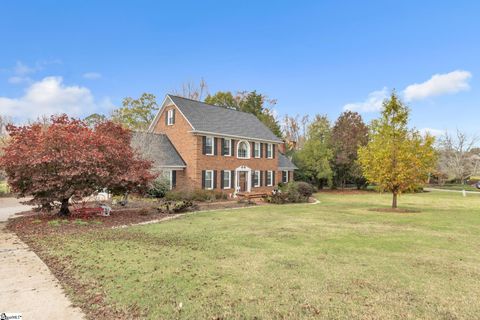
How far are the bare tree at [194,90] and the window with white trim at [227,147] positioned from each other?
21.6 meters

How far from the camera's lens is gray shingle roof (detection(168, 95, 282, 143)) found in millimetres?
25234

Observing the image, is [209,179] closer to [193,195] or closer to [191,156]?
[191,156]

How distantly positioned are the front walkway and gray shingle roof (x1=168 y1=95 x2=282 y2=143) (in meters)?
17.6

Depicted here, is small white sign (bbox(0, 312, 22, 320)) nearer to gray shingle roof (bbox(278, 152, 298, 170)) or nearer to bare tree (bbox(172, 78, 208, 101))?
gray shingle roof (bbox(278, 152, 298, 170))

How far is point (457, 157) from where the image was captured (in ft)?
157

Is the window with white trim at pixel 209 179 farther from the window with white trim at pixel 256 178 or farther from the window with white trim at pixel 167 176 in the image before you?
the window with white trim at pixel 256 178

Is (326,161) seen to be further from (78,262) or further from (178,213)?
(78,262)

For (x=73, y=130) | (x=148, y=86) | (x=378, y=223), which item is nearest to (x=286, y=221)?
(x=378, y=223)

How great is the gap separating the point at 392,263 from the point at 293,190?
1639 centimetres

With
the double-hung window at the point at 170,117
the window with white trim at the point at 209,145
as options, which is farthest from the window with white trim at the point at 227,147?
the double-hung window at the point at 170,117

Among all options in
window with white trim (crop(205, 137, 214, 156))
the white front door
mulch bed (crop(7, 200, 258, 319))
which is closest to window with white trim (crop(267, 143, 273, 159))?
the white front door

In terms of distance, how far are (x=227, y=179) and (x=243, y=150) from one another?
3.47 m

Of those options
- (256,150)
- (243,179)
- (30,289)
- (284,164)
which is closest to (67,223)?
(30,289)

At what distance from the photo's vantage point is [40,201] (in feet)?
40.0
